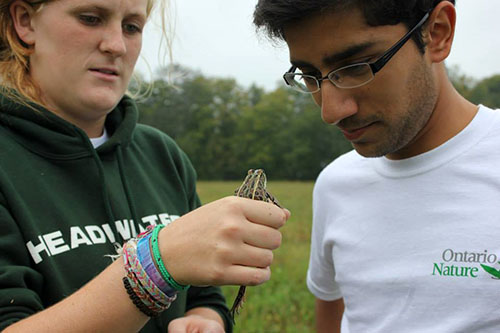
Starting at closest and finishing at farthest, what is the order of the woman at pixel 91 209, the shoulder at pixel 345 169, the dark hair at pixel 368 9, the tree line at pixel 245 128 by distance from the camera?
the woman at pixel 91 209, the dark hair at pixel 368 9, the shoulder at pixel 345 169, the tree line at pixel 245 128

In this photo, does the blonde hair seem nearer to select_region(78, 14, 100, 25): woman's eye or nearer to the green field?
select_region(78, 14, 100, 25): woman's eye

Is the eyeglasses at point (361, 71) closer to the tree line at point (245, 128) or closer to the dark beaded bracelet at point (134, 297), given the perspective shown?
the dark beaded bracelet at point (134, 297)

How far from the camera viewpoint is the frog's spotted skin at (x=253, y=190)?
1.95 metres

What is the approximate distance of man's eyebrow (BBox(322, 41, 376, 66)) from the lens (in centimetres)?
246

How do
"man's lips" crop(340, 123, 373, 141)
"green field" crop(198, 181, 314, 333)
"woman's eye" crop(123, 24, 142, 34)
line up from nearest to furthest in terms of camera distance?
"woman's eye" crop(123, 24, 142, 34) < "man's lips" crop(340, 123, 373, 141) < "green field" crop(198, 181, 314, 333)

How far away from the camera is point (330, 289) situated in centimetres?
364

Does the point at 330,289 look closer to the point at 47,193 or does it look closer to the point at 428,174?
the point at 428,174

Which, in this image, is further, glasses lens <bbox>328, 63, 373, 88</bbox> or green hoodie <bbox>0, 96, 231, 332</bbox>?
glasses lens <bbox>328, 63, 373, 88</bbox>

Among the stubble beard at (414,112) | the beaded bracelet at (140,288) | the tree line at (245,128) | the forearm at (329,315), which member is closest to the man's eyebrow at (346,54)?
the stubble beard at (414,112)

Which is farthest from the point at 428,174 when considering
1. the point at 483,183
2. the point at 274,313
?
the point at 274,313

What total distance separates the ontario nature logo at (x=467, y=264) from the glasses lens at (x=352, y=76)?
1160mm

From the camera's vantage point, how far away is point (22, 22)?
2.38 m

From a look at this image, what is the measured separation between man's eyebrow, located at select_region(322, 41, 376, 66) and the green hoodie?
4.49 feet

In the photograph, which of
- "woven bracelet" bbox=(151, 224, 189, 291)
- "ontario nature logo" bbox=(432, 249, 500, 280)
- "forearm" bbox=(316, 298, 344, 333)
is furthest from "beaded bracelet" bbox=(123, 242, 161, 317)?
"forearm" bbox=(316, 298, 344, 333)
